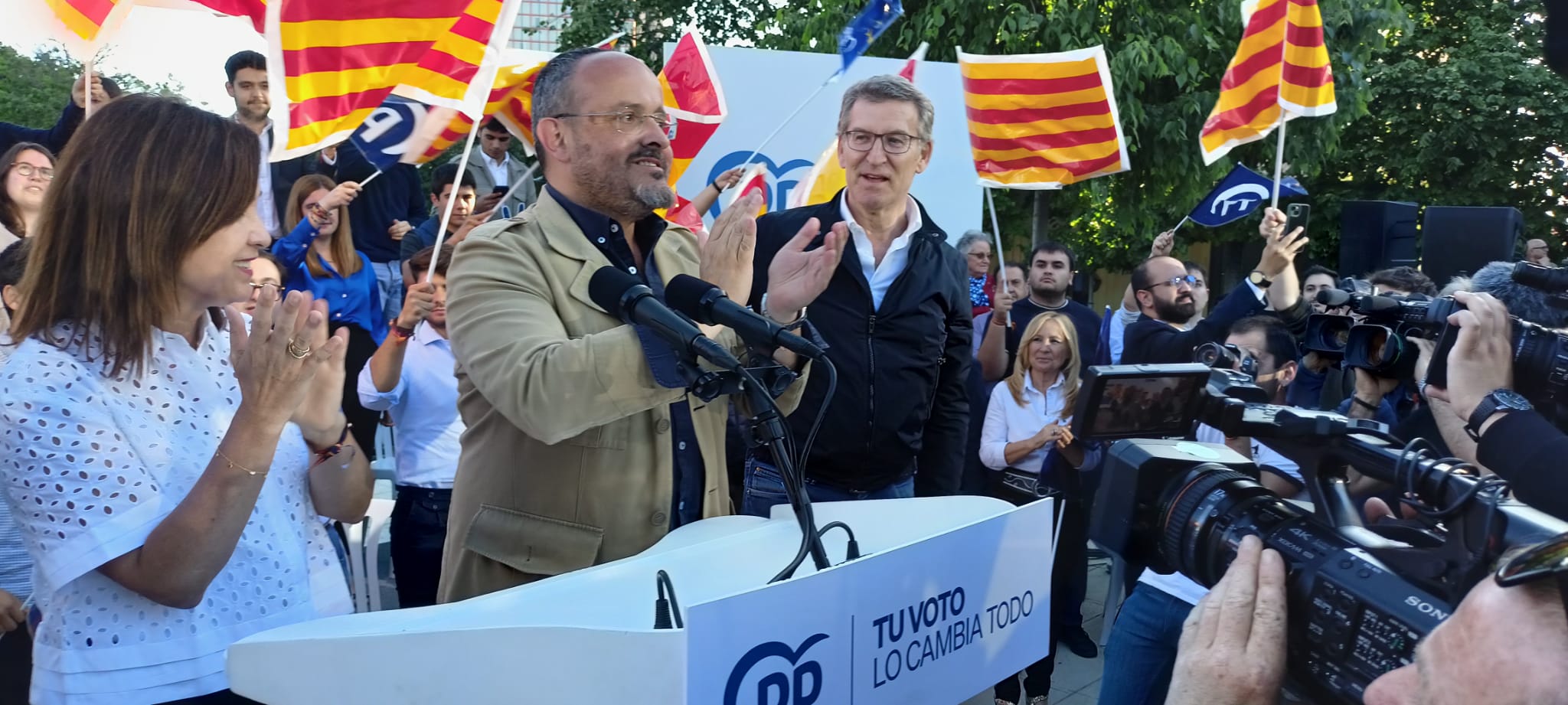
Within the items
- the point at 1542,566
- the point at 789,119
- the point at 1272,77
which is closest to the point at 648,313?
the point at 1542,566

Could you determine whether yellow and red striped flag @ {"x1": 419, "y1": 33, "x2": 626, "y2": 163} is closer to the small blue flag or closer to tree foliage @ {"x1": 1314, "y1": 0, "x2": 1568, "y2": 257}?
the small blue flag

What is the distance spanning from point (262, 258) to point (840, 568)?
2701 millimetres

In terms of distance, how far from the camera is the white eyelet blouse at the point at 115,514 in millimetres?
1748

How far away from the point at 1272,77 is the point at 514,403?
6.33 m

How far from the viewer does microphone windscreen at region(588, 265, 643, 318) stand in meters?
1.90

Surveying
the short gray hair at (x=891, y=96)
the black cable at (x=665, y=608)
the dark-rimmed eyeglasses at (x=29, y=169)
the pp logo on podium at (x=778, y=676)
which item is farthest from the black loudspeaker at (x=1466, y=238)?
the dark-rimmed eyeglasses at (x=29, y=169)

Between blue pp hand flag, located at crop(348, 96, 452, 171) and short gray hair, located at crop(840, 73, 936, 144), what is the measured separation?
8.30ft

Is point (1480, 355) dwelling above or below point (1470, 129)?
below

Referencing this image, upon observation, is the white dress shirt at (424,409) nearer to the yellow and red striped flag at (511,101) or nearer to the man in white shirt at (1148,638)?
the yellow and red striped flag at (511,101)

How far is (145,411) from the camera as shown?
1864 mm

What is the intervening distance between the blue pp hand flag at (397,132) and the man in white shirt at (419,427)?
1.19 m

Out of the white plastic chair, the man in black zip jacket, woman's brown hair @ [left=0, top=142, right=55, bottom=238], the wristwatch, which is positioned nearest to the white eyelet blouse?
the man in black zip jacket

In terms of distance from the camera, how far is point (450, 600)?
7.55ft

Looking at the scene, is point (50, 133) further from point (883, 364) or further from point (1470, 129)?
point (1470, 129)
